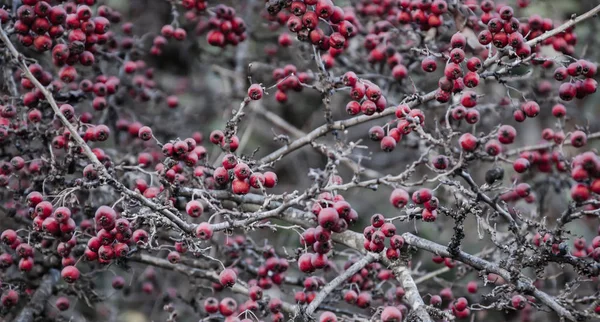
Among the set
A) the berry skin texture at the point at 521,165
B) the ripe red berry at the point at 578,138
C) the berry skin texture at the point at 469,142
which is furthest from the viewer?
the berry skin texture at the point at 521,165

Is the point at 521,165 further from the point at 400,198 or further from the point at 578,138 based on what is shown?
the point at 400,198

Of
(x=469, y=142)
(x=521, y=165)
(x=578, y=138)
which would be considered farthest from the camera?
(x=521, y=165)

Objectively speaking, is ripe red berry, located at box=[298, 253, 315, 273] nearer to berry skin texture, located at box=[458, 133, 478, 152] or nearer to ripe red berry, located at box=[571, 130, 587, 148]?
berry skin texture, located at box=[458, 133, 478, 152]

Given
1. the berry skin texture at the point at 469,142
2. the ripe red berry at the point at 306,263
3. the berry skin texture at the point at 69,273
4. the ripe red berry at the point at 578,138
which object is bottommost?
the berry skin texture at the point at 69,273

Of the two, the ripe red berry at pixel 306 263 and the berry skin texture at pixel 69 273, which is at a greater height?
the ripe red berry at pixel 306 263

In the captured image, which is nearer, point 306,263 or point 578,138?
point 306,263

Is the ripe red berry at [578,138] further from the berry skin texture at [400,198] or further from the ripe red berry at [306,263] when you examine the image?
the ripe red berry at [306,263]

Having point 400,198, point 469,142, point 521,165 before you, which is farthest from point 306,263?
point 521,165

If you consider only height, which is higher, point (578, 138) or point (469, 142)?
point (578, 138)

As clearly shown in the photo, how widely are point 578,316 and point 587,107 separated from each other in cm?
483

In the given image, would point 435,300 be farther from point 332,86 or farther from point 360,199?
point 360,199

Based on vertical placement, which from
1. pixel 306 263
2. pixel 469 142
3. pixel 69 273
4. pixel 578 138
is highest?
pixel 578 138

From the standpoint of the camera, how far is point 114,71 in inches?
209

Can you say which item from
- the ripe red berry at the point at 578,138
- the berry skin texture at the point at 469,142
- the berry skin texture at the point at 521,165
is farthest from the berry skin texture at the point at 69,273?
the ripe red berry at the point at 578,138
